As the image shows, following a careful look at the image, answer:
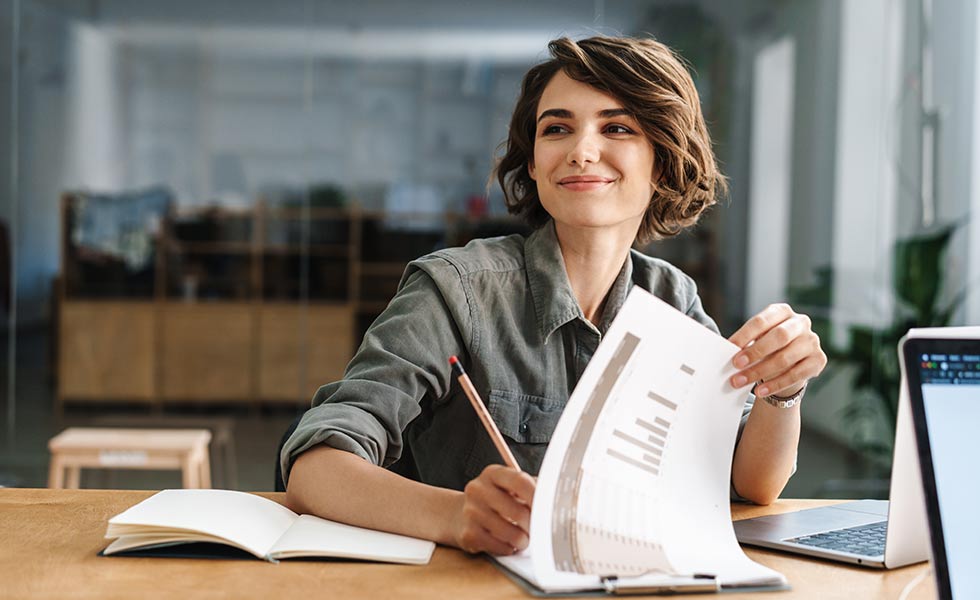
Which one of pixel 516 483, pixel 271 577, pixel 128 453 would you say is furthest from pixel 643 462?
pixel 128 453

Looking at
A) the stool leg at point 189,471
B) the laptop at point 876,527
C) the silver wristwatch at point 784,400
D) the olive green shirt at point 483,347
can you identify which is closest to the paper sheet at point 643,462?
the laptop at point 876,527

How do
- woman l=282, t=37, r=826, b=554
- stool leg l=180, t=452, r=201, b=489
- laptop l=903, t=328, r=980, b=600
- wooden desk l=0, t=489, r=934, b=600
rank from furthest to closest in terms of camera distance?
stool leg l=180, t=452, r=201, b=489
woman l=282, t=37, r=826, b=554
wooden desk l=0, t=489, r=934, b=600
laptop l=903, t=328, r=980, b=600

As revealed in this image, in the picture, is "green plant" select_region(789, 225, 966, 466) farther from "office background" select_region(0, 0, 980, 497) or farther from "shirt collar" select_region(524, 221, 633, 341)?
"shirt collar" select_region(524, 221, 633, 341)

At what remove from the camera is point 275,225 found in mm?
4324

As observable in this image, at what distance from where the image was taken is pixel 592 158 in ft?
4.70

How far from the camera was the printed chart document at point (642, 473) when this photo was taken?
0.91 m

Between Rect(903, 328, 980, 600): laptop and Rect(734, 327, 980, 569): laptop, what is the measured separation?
0.01 meters

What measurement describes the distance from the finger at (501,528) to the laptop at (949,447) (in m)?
0.38

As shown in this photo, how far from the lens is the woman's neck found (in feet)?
5.08

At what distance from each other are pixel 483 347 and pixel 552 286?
15 centimetres

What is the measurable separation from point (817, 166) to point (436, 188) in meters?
1.57

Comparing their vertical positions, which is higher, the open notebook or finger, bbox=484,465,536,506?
finger, bbox=484,465,536,506

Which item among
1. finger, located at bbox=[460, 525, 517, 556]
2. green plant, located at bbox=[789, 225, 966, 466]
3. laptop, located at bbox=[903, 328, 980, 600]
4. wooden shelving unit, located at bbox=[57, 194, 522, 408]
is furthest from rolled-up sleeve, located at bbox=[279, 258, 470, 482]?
green plant, located at bbox=[789, 225, 966, 466]

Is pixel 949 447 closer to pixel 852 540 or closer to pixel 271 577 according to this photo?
pixel 852 540
